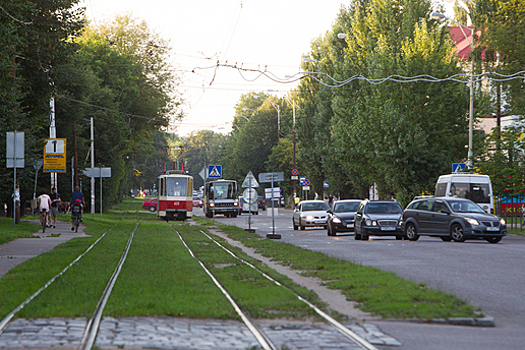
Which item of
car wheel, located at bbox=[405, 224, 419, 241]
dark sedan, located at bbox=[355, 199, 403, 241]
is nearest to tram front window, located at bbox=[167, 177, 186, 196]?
dark sedan, located at bbox=[355, 199, 403, 241]

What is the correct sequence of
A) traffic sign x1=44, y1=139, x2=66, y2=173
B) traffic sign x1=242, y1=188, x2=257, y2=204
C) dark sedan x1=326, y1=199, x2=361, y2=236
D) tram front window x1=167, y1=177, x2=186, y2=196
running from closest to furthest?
dark sedan x1=326, y1=199, x2=361, y2=236 → traffic sign x1=242, y1=188, x2=257, y2=204 → traffic sign x1=44, y1=139, x2=66, y2=173 → tram front window x1=167, y1=177, x2=186, y2=196

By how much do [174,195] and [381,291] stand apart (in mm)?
36055

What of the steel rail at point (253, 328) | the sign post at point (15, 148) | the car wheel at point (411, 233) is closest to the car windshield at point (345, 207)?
the car wheel at point (411, 233)

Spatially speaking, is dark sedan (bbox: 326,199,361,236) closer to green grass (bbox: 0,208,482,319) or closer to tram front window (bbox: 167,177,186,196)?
green grass (bbox: 0,208,482,319)

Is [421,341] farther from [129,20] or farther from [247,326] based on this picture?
[129,20]

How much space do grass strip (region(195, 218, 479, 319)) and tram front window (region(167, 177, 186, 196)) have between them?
29280mm

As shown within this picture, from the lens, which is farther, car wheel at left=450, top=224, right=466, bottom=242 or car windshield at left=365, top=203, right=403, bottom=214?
car windshield at left=365, top=203, right=403, bottom=214

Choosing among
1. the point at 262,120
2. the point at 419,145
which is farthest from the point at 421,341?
the point at 262,120

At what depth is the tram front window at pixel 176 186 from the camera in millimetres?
46031

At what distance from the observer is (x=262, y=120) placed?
95.0 m

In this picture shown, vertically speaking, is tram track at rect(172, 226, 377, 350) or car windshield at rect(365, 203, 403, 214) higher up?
car windshield at rect(365, 203, 403, 214)

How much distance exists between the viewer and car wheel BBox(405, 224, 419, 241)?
2580 cm

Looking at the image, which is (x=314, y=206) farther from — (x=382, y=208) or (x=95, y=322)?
(x=95, y=322)

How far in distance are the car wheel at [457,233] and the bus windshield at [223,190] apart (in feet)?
110
